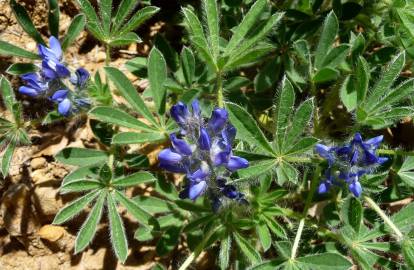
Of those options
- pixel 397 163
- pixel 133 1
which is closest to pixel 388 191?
pixel 397 163

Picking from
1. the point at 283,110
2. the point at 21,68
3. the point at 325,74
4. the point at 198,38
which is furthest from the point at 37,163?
the point at 325,74

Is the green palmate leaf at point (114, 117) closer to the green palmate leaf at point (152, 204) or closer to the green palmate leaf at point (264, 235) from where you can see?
the green palmate leaf at point (152, 204)

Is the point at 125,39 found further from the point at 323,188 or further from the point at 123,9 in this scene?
the point at 323,188

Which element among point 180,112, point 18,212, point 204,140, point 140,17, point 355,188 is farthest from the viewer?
point 18,212

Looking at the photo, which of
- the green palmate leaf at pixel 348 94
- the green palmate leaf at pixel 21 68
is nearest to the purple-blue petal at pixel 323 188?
the green palmate leaf at pixel 348 94

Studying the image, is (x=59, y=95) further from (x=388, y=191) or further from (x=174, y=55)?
(x=388, y=191)

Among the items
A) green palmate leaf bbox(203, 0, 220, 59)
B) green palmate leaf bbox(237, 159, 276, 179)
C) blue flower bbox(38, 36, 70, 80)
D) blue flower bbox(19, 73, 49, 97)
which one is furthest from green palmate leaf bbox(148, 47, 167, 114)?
green palmate leaf bbox(237, 159, 276, 179)
